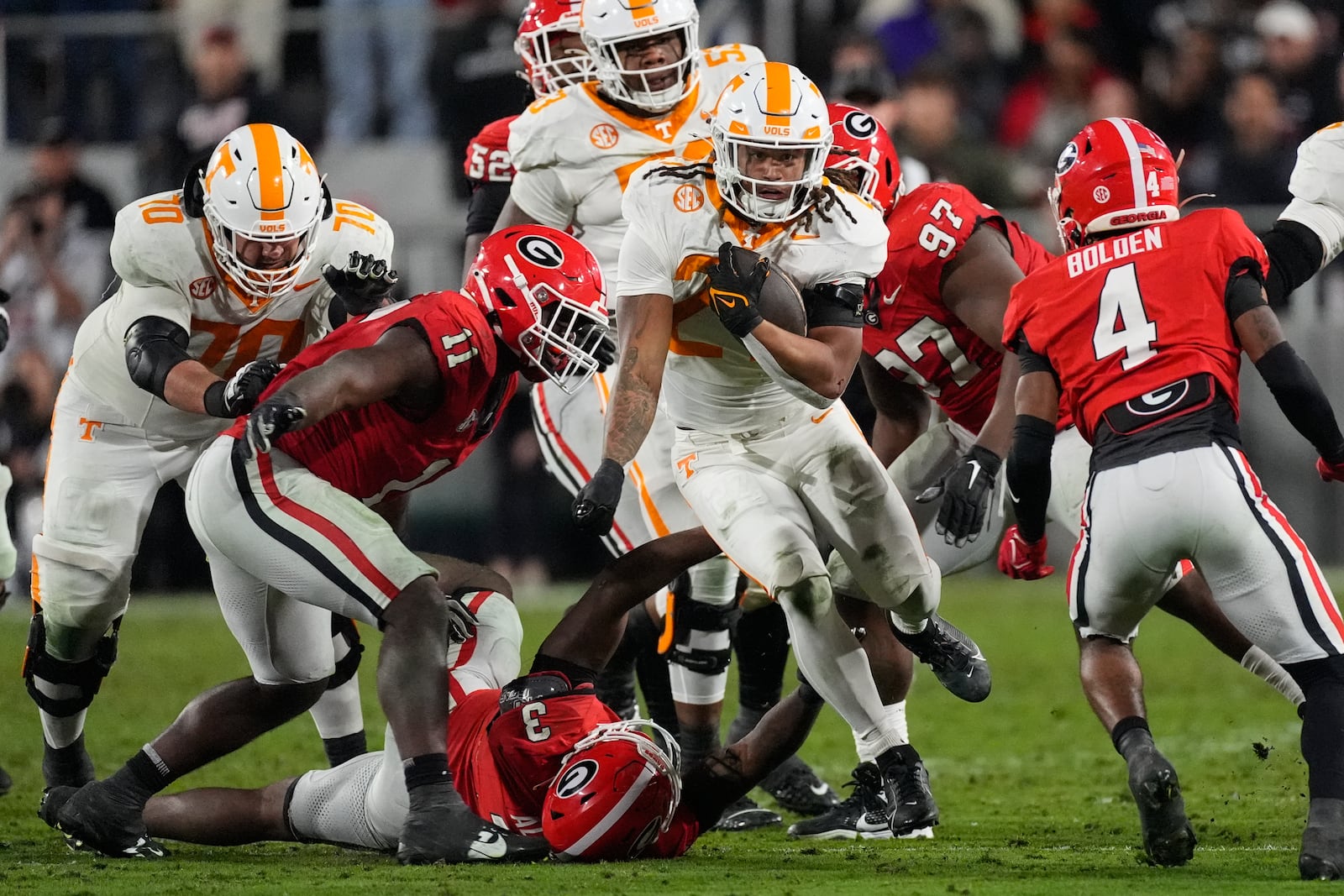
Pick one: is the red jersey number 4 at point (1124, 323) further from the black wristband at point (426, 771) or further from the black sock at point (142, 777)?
the black sock at point (142, 777)

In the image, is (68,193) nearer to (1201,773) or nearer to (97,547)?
(97,547)

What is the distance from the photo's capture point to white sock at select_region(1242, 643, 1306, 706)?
5312mm

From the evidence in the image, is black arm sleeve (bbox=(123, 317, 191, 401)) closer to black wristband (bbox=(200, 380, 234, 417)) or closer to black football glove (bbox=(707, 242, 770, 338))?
black wristband (bbox=(200, 380, 234, 417))

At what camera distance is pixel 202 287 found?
5.63 m

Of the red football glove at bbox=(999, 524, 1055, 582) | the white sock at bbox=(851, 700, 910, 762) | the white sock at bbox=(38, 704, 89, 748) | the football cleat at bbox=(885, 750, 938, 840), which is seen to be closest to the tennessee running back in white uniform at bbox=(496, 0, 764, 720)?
the white sock at bbox=(851, 700, 910, 762)

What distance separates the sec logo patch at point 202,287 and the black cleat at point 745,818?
2.24m

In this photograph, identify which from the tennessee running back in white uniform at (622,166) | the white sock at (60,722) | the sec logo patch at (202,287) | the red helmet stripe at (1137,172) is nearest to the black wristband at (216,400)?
the sec logo patch at (202,287)

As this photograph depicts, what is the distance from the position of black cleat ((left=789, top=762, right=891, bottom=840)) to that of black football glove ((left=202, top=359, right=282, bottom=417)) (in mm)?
1982

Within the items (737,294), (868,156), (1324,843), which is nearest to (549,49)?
(868,156)

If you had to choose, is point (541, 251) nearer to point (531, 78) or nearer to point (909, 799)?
point (909, 799)

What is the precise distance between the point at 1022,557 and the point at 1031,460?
1.81ft

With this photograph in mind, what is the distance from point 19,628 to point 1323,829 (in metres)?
8.64

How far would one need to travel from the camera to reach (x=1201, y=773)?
6.58 meters

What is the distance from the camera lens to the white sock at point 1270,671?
209 inches
